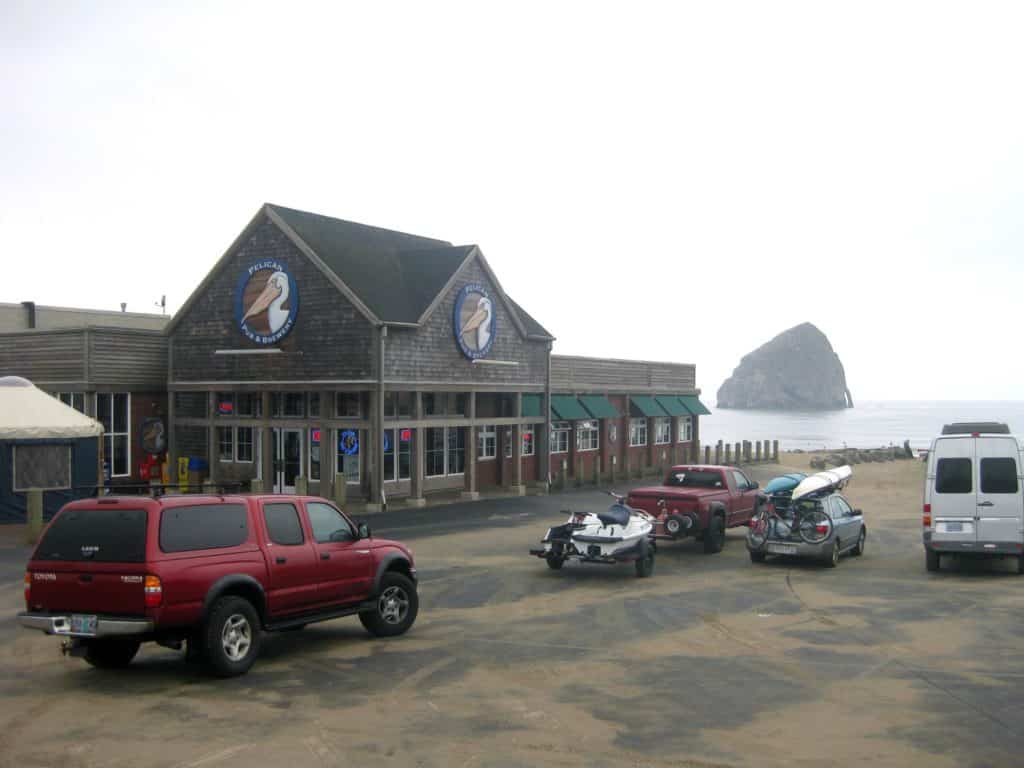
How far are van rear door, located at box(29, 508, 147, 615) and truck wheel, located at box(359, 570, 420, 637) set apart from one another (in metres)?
3.56

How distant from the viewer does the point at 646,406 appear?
46.9 m

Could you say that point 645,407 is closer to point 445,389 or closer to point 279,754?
point 445,389

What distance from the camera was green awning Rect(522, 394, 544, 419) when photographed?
38.2m

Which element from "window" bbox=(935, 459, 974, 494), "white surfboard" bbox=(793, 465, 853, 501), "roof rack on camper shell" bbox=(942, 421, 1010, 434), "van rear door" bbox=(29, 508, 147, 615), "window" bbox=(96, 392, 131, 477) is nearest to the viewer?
"van rear door" bbox=(29, 508, 147, 615)

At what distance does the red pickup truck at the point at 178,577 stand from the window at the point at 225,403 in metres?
21.6

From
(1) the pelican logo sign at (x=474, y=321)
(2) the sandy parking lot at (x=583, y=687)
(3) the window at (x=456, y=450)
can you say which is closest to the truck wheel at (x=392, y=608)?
(2) the sandy parking lot at (x=583, y=687)

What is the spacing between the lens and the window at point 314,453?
3250cm

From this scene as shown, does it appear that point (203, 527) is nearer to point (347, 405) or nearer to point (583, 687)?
point (583, 687)

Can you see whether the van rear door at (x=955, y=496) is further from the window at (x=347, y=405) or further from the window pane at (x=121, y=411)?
the window pane at (x=121, y=411)

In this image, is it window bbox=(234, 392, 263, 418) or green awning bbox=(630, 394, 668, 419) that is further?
green awning bbox=(630, 394, 668, 419)

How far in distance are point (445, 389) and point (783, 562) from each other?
14.2 metres

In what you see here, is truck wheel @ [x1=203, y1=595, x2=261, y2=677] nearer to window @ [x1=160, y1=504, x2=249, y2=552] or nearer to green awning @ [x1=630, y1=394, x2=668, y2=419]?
window @ [x1=160, y1=504, x2=249, y2=552]

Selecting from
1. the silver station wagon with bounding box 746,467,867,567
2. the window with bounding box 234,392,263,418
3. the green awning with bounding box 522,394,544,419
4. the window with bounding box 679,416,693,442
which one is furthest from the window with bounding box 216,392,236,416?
the window with bounding box 679,416,693,442

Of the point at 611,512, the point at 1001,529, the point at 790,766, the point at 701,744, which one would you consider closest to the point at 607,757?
the point at 701,744
